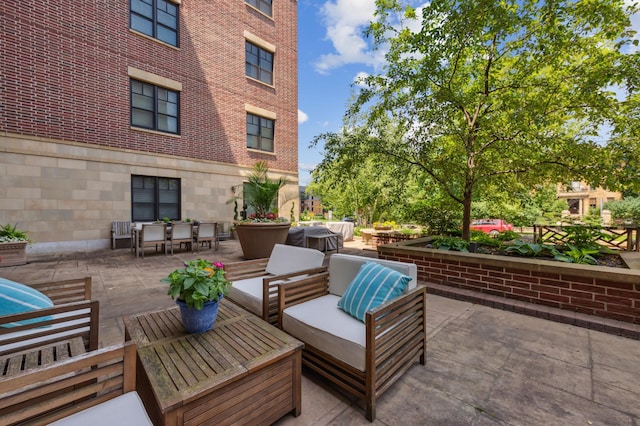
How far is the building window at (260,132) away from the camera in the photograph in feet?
35.6

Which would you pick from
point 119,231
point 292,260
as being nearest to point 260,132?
point 119,231

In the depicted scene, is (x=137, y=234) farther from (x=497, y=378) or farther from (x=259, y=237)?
(x=497, y=378)

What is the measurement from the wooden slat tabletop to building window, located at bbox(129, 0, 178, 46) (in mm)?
9719

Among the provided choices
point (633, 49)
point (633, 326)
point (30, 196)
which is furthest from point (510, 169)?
point (30, 196)

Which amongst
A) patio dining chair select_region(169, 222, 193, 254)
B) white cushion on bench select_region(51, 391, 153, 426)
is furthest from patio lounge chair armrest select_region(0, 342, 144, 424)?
patio dining chair select_region(169, 222, 193, 254)

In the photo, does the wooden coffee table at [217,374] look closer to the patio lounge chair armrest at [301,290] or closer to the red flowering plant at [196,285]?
the red flowering plant at [196,285]

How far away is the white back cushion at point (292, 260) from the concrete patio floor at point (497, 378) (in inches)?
43.0

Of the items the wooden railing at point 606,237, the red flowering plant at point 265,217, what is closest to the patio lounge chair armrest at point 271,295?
the red flowering plant at point 265,217

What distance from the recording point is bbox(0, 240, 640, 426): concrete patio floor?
1.73 m

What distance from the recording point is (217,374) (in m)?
1.43

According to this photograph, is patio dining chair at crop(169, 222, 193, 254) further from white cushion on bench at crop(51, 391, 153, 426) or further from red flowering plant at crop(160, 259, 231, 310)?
white cushion on bench at crop(51, 391, 153, 426)

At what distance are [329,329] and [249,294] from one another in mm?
1117

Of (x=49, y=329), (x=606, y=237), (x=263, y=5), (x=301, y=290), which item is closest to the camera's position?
(x=49, y=329)

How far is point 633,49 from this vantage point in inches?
152
